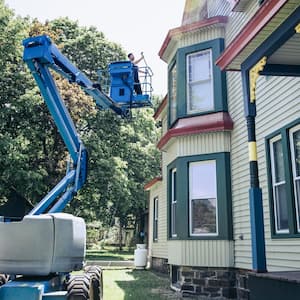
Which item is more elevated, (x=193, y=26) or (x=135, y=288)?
(x=193, y=26)

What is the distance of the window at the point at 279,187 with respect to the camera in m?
7.29

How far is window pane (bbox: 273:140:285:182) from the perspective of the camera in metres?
7.46

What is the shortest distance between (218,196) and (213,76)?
3194 mm

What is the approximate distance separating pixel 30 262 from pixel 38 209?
5.59ft

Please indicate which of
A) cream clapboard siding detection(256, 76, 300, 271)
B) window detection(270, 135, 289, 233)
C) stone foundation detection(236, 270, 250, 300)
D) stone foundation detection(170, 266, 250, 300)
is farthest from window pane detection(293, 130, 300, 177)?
stone foundation detection(170, 266, 250, 300)

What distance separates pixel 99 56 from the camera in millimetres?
23172

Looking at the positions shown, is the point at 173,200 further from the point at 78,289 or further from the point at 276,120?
the point at 78,289

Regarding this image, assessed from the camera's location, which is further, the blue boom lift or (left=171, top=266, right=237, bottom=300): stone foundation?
(left=171, top=266, right=237, bottom=300): stone foundation

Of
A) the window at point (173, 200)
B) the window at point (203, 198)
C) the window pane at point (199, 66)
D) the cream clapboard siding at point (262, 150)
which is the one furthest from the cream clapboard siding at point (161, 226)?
the cream clapboard siding at point (262, 150)

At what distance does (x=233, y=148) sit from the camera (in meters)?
9.55

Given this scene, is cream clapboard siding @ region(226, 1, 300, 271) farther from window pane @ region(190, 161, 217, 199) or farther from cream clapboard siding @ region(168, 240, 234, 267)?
window pane @ region(190, 161, 217, 199)

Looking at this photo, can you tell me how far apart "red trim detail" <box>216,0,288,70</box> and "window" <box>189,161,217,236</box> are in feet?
13.7

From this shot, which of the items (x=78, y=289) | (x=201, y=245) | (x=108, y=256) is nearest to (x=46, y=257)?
(x=78, y=289)

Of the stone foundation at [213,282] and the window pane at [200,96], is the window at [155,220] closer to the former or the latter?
the stone foundation at [213,282]
